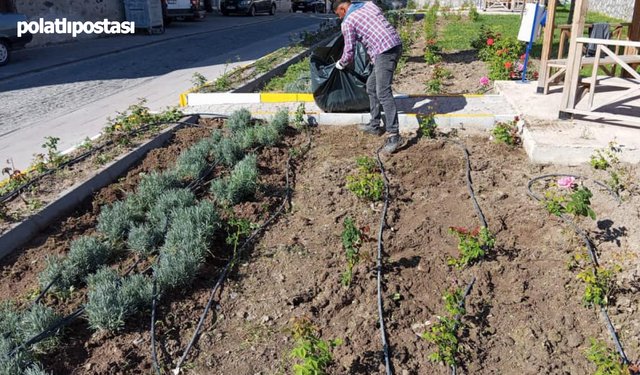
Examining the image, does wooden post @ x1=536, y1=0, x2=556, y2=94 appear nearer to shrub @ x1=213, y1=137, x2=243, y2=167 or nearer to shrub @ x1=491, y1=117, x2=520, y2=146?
shrub @ x1=491, y1=117, x2=520, y2=146

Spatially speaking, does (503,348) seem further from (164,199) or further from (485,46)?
(485,46)

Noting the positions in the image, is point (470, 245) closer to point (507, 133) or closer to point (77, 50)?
point (507, 133)

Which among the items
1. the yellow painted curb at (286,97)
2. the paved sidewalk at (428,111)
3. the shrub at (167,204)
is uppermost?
the yellow painted curb at (286,97)

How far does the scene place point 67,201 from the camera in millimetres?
4828

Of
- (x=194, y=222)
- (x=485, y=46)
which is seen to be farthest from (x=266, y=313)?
(x=485, y=46)

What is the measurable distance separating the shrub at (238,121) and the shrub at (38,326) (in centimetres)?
364

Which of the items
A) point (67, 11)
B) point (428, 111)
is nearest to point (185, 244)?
point (428, 111)

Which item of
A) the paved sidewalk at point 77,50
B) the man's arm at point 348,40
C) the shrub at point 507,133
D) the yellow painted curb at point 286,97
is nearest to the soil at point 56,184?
the yellow painted curb at point 286,97

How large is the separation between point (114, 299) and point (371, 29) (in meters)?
3.89

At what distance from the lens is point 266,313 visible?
3508 millimetres

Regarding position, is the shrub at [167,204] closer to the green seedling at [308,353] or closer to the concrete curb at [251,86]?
the green seedling at [308,353]

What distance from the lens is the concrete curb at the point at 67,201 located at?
166 inches

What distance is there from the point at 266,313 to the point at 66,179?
286 centimetres

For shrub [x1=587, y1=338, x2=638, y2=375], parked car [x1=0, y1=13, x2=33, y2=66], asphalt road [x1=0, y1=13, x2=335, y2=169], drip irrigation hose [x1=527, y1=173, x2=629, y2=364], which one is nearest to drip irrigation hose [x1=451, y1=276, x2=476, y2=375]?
shrub [x1=587, y1=338, x2=638, y2=375]
